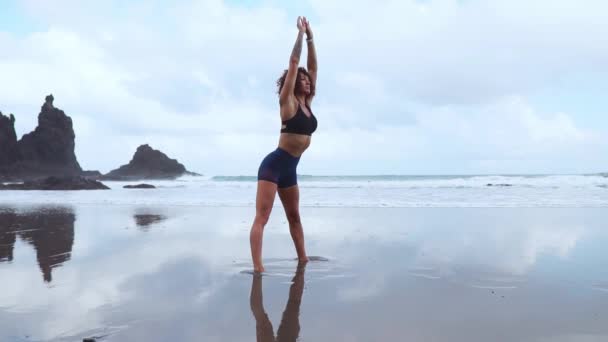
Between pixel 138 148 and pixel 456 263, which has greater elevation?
pixel 138 148

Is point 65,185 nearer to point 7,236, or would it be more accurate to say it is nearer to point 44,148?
point 7,236

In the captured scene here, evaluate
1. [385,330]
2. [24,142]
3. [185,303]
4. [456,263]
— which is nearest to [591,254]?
[456,263]

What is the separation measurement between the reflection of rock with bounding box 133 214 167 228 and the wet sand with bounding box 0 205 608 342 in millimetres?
804

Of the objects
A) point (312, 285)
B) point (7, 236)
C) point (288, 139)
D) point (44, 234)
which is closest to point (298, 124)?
point (288, 139)

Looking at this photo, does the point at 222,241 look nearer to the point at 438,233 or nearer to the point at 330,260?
the point at 330,260

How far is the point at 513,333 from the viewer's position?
2521mm

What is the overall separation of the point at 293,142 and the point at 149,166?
50.5m

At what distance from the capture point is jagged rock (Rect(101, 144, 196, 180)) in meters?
50.8

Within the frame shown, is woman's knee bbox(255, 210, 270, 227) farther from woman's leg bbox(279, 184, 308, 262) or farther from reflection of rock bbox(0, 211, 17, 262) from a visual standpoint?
reflection of rock bbox(0, 211, 17, 262)

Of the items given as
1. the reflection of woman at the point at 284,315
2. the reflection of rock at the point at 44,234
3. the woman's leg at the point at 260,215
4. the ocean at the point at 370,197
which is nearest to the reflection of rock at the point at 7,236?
the reflection of rock at the point at 44,234

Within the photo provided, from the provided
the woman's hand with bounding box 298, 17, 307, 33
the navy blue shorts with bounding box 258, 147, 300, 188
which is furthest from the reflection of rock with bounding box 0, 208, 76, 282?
the woman's hand with bounding box 298, 17, 307, 33

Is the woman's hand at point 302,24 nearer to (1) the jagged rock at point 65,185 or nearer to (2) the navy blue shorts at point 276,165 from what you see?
(2) the navy blue shorts at point 276,165

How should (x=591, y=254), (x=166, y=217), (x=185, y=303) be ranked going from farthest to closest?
1. (x=166, y=217)
2. (x=591, y=254)
3. (x=185, y=303)

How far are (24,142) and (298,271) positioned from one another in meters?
57.9
